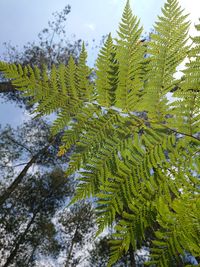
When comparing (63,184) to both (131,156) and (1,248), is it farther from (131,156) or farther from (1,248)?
(131,156)

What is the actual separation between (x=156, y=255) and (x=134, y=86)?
0.63 meters

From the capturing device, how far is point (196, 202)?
1.02 meters

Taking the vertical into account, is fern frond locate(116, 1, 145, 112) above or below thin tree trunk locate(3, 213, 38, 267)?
below

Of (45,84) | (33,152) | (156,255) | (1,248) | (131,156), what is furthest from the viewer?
(1,248)

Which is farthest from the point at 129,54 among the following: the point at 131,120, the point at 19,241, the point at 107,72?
the point at 19,241

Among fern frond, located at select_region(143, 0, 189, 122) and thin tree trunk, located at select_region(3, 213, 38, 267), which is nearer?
fern frond, located at select_region(143, 0, 189, 122)

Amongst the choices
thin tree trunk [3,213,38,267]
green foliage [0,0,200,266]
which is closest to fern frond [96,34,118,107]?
green foliage [0,0,200,266]

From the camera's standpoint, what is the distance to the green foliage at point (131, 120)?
44.3 inches

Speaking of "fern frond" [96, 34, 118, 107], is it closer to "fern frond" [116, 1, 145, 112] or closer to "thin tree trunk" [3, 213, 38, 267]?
"fern frond" [116, 1, 145, 112]

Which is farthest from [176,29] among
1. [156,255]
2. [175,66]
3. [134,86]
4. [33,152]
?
[33,152]

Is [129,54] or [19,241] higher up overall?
[19,241]

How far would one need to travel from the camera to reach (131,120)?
4.35ft

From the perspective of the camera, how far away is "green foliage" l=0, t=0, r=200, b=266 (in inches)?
44.3

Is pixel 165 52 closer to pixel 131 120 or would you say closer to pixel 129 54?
pixel 129 54
